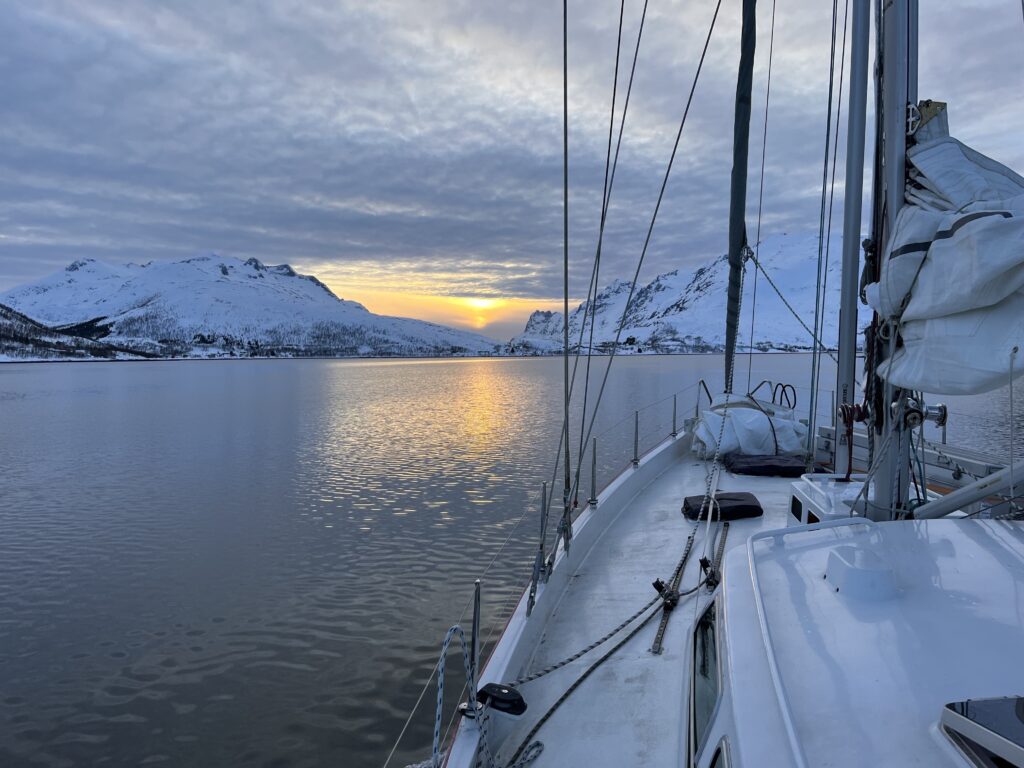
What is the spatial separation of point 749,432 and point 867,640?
8642mm

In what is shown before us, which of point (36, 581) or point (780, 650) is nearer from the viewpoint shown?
point (780, 650)

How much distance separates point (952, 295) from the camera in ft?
11.8

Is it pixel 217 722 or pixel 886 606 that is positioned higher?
pixel 886 606

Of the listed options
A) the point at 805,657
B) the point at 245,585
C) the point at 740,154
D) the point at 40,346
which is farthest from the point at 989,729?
the point at 40,346

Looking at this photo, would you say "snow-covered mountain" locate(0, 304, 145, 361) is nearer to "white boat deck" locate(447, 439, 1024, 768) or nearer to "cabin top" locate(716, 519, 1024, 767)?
"white boat deck" locate(447, 439, 1024, 768)

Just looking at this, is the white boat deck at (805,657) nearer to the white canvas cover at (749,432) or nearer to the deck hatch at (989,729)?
the deck hatch at (989,729)

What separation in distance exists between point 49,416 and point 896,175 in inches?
1512

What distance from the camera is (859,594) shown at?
8.99 feet

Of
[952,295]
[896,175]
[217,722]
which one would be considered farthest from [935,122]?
[217,722]

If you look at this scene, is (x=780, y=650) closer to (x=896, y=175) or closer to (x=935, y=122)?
(x=896, y=175)

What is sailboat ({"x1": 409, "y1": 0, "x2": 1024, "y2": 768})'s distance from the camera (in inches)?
83.7

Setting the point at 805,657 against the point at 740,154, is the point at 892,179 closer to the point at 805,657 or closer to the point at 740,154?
the point at 805,657

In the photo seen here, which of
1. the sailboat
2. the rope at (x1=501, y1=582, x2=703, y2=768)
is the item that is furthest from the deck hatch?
the rope at (x1=501, y1=582, x2=703, y2=768)

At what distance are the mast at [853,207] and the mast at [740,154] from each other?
1.14 metres
